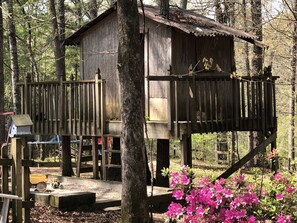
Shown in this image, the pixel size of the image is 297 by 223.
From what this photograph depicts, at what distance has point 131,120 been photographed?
8305mm

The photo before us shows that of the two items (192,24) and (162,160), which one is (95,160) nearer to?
(162,160)

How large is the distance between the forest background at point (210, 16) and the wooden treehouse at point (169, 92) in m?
0.94

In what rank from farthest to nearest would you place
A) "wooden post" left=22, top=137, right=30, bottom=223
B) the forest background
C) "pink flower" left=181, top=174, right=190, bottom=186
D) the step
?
the forest background < the step < "wooden post" left=22, top=137, right=30, bottom=223 < "pink flower" left=181, top=174, right=190, bottom=186

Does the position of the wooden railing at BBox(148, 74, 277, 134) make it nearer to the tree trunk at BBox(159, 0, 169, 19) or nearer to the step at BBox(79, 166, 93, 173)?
the tree trunk at BBox(159, 0, 169, 19)

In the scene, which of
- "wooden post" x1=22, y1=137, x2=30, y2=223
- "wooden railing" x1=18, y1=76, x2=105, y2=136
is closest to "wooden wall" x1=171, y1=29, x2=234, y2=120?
"wooden railing" x1=18, y1=76, x2=105, y2=136

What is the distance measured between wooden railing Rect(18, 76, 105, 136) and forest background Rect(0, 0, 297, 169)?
2.61 ft

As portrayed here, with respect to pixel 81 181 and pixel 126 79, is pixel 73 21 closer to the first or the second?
pixel 81 181

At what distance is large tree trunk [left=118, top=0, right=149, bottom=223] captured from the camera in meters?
8.27

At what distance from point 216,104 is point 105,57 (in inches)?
152

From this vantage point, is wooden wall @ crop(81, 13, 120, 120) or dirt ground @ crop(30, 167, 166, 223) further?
wooden wall @ crop(81, 13, 120, 120)

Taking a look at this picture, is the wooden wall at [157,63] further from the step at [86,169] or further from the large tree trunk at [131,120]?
the large tree trunk at [131,120]

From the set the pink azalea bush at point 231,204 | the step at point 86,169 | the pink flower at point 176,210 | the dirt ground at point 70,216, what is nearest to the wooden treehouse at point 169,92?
the step at point 86,169

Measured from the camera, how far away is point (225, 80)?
13.2 metres

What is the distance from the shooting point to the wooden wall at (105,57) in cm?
1462
